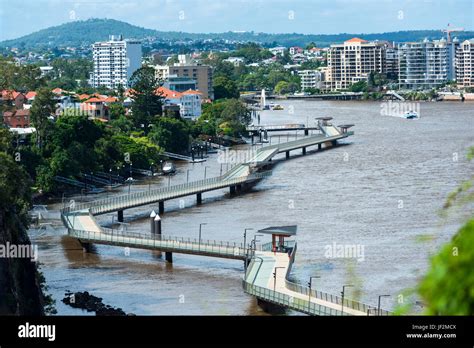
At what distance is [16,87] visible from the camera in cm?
3297

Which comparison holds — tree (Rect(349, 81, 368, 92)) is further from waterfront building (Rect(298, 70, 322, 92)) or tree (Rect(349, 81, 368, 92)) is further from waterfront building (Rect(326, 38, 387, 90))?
waterfront building (Rect(298, 70, 322, 92))

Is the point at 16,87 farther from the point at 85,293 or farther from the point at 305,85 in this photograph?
the point at 305,85

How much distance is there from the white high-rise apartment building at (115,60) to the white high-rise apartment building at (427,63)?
1572cm

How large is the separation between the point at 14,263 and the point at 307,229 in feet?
20.0

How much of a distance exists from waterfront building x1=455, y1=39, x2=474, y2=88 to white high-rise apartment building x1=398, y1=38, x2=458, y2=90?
79 cm

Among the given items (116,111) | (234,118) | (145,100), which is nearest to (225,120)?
(234,118)

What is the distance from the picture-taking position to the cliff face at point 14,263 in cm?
976

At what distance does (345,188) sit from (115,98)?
18.7 meters

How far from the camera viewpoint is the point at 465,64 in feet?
204

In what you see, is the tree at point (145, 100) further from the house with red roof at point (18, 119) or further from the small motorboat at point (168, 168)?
the small motorboat at point (168, 168)

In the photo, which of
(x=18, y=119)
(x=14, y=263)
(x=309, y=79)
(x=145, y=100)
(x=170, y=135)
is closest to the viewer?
(x=14, y=263)

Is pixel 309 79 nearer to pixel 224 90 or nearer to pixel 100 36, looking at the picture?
pixel 224 90

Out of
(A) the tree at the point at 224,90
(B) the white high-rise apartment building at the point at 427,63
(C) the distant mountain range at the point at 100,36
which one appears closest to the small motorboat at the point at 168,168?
(A) the tree at the point at 224,90

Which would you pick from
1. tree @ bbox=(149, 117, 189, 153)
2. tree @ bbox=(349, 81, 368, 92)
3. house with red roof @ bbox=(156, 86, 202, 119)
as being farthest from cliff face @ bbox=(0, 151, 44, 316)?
tree @ bbox=(349, 81, 368, 92)
